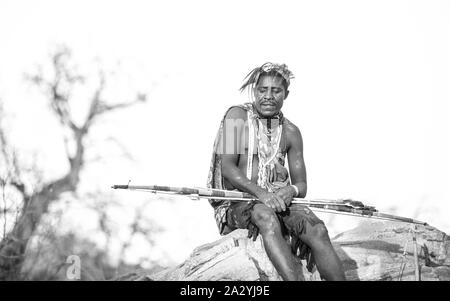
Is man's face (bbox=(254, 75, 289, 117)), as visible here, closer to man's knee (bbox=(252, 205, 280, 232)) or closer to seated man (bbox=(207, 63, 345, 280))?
seated man (bbox=(207, 63, 345, 280))

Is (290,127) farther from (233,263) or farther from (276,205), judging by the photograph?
(233,263)

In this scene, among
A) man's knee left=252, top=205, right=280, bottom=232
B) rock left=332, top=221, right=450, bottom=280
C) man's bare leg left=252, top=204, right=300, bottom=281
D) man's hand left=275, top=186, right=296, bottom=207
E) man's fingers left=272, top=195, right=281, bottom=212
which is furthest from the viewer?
rock left=332, top=221, right=450, bottom=280

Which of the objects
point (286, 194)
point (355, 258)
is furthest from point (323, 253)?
point (355, 258)

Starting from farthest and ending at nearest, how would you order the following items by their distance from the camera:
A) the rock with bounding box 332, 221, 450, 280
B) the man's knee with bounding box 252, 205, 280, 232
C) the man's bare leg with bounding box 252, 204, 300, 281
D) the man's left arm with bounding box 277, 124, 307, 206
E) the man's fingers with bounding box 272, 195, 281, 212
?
1. the man's left arm with bounding box 277, 124, 307, 206
2. the rock with bounding box 332, 221, 450, 280
3. the man's fingers with bounding box 272, 195, 281, 212
4. the man's knee with bounding box 252, 205, 280, 232
5. the man's bare leg with bounding box 252, 204, 300, 281

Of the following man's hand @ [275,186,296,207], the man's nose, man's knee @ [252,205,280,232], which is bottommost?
man's knee @ [252,205,280,232]

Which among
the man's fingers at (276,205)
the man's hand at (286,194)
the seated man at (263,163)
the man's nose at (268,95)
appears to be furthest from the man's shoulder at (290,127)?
the man's fingers at (276,205)

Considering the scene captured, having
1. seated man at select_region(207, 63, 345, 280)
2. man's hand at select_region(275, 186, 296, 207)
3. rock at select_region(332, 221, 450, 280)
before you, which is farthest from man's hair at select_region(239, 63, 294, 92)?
rock at select_region(332, 221, 450, 280)

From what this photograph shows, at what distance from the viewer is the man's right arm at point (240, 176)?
18.6ft

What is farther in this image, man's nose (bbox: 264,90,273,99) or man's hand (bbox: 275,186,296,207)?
man's nose (bbox: 264,90,273,99)

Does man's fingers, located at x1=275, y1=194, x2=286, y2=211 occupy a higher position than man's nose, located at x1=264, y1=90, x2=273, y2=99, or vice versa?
man's nose, located at x1=264, y1=90, x2=273, y2=99

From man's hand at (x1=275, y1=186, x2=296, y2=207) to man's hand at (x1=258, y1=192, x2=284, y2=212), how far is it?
2.8 inches

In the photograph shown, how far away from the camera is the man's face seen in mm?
6344

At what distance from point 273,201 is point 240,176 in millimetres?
459

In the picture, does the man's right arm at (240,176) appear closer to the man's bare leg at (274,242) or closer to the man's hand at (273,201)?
the man's hand at (273,201)
